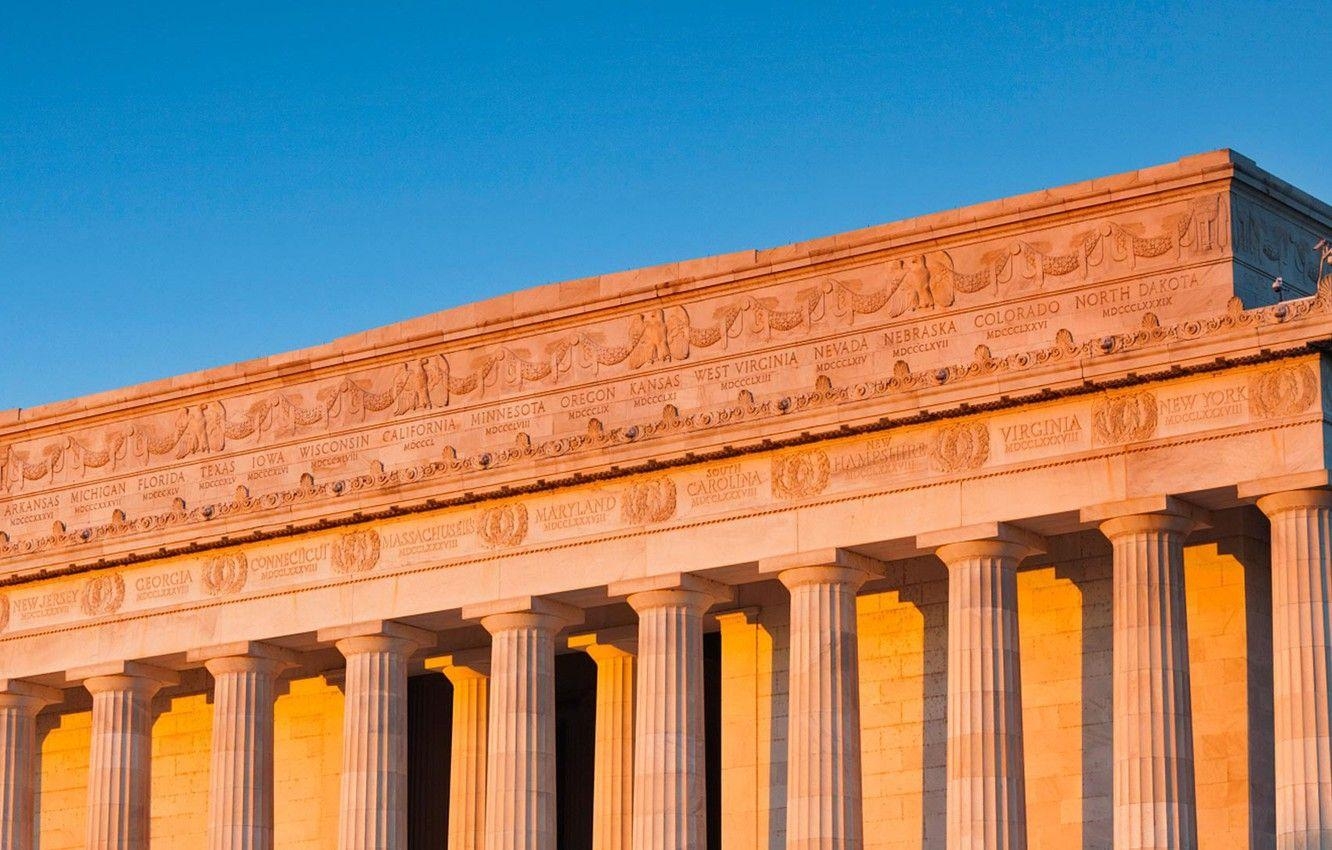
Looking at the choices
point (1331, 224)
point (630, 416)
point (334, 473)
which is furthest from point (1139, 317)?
point (334, 473)

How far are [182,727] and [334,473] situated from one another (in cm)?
990

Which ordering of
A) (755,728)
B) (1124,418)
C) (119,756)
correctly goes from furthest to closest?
(119,756) → (755,728) → (1124,418)

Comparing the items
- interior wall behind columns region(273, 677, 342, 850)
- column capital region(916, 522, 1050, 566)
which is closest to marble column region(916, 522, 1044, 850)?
column capital region(916, 522, 1050, 566)

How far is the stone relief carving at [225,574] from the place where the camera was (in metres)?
71.8

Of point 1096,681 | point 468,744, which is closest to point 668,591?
point 1096,681

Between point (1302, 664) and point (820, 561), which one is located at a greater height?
point (820, 561)

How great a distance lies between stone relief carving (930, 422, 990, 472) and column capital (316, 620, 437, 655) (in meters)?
14.6

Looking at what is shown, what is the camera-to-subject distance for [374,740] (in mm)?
69188

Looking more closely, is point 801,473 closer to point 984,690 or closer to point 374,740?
point 984,690

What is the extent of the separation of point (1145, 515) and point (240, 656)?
23638 mm

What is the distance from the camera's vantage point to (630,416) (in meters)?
A: 67.8

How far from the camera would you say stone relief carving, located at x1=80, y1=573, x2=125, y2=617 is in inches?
2916

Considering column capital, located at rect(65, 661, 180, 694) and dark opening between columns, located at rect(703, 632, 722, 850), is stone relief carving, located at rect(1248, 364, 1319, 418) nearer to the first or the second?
dark opening between columns, located at rect(703, 632, 722, 850)

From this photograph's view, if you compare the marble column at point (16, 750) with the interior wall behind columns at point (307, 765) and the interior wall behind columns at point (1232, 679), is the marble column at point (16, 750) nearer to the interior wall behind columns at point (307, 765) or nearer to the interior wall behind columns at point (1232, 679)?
the interior wall behind columns at point (307, 765)
